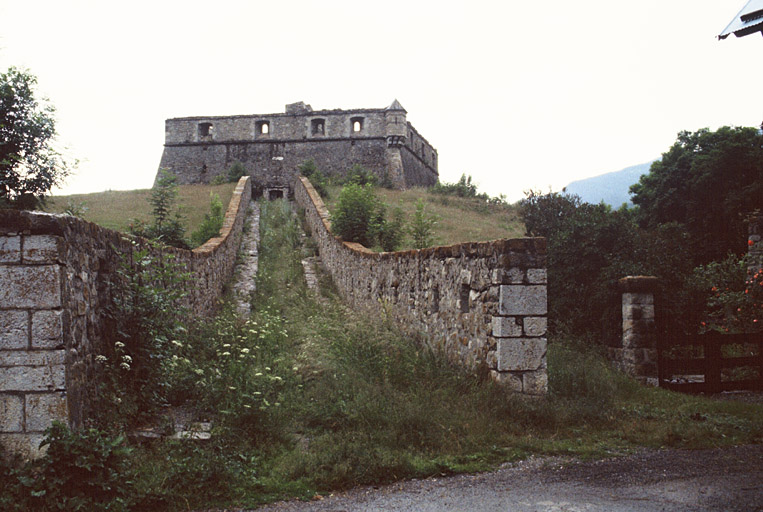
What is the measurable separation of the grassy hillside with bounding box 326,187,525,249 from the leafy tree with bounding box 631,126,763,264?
7.05 meters

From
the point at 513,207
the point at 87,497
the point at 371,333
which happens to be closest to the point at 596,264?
the point at 371,333

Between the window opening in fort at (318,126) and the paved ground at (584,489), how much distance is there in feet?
127

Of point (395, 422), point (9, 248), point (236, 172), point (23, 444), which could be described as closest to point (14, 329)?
point (9, 248)

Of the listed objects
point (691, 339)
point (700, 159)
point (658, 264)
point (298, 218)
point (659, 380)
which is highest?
point (700, 159)

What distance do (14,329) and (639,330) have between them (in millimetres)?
8025

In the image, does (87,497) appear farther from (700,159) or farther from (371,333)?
(700,159)

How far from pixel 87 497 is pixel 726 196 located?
2616 centimetres

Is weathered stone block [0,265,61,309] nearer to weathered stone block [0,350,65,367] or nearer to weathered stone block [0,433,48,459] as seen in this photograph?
weathered stone block [0,350,65,367]

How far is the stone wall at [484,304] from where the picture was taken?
20.6ft

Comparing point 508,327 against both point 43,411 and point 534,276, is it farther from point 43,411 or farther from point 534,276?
point 43,411

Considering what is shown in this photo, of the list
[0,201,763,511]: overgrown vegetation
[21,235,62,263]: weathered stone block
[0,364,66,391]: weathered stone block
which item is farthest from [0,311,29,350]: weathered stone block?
[0,201,763,511]: overgrown vegetation

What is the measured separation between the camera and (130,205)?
2830 cm

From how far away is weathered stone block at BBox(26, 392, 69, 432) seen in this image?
448 cm

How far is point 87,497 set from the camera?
404 cm
